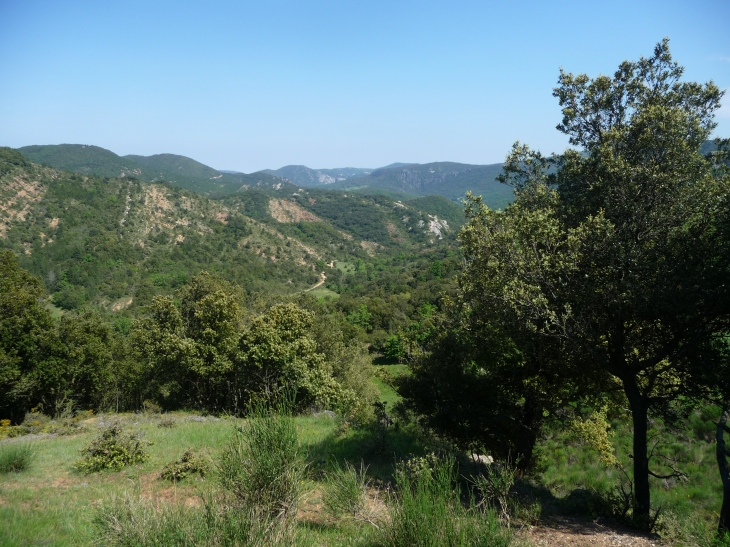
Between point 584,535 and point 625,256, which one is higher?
point 625,256

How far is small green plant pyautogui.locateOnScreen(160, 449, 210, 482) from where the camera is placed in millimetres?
8227

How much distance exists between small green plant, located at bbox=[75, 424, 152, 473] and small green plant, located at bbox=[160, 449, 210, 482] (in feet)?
4.47

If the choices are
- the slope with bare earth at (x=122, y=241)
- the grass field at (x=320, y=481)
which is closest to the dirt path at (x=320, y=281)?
the slope with bare earth at (x=122, y=241)

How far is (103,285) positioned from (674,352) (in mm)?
99781

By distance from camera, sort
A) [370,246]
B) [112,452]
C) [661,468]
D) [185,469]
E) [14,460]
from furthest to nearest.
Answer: [370,246] → [661,468] → [112,452] → [14,460] → [185,469]

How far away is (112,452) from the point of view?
9.20 meters

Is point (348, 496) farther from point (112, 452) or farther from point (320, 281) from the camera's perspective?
point (320, 281)

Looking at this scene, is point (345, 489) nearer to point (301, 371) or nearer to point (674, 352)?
point (674, 352)

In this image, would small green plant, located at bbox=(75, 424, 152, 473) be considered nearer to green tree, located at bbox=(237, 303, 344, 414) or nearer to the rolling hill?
green tree, located at bbox=(237, 303, 344, 414)

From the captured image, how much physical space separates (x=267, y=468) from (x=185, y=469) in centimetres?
545

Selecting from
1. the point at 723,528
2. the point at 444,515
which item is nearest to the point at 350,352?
the point at 723,528

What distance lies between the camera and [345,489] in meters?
4.33

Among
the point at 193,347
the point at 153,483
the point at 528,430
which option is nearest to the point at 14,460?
the point at 153,483

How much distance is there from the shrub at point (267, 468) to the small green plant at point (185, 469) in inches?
181
